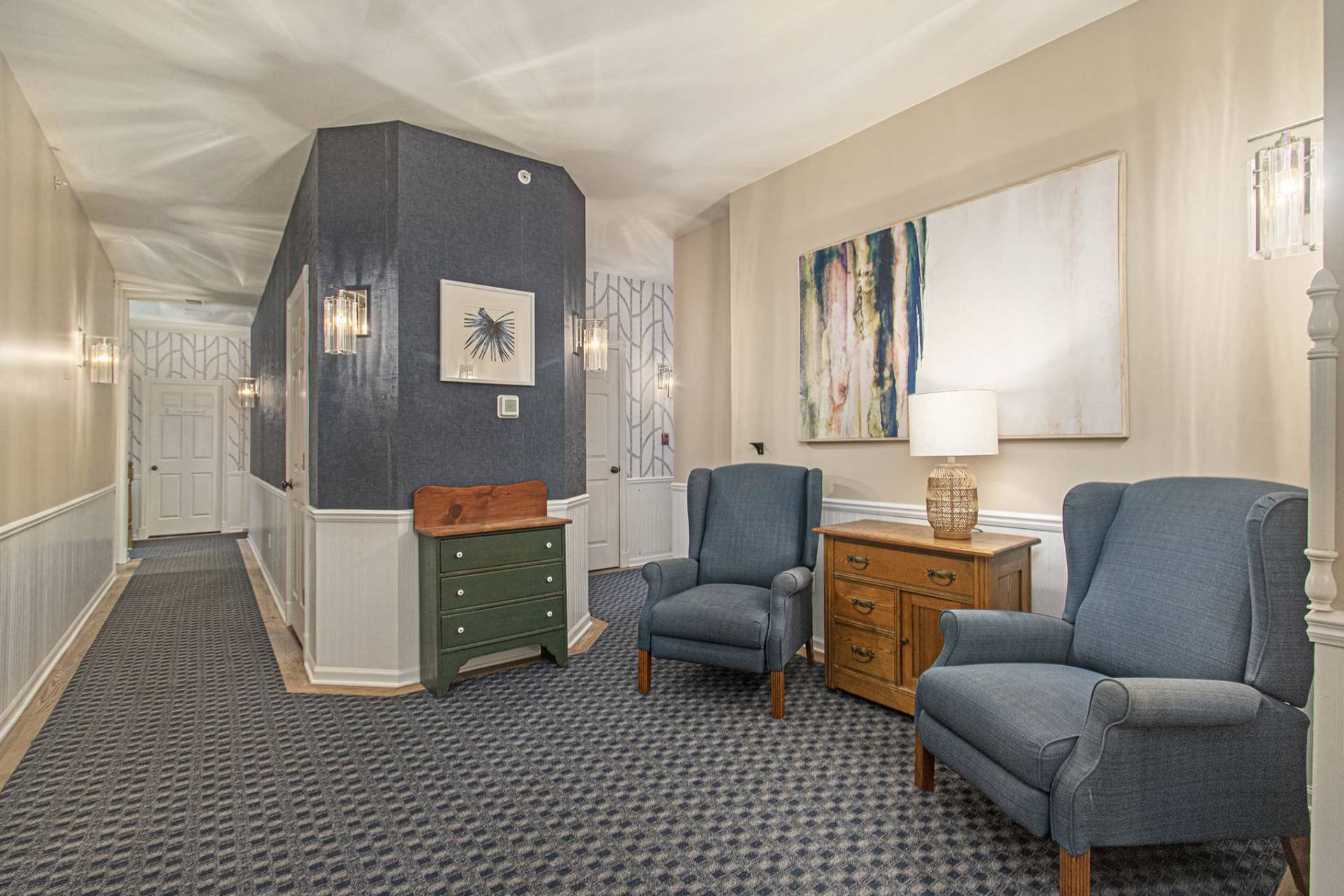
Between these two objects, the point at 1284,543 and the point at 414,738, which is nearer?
the point at 1284,543

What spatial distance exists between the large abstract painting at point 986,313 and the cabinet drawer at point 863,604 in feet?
2.63

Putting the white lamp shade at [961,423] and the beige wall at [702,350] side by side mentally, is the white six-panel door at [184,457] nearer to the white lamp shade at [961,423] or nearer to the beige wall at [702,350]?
the beige wall at [702,350]

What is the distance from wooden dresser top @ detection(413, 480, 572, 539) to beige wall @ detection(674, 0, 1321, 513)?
189 cm

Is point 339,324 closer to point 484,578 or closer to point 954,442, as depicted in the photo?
point 484,578

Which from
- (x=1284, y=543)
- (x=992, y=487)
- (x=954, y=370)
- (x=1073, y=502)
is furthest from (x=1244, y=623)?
(x=954, y=370)

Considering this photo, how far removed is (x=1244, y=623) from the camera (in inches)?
69.0

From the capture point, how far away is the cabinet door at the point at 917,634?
8.75ft

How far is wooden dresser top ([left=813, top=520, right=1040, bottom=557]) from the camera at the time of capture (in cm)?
254

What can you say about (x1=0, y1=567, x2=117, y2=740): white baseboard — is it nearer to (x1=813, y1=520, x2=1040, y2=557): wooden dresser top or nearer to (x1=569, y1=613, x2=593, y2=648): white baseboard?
(x1=569, y1=613, x2=593, y2=648): white baseboard

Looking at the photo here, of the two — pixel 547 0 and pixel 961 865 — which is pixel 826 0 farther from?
pixel 961 865

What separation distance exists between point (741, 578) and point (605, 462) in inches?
116

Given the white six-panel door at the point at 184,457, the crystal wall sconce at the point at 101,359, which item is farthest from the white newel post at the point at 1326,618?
the white six-panel door at the point at 184,457

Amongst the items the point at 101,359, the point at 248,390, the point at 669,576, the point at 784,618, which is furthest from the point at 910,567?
the point at 248,390

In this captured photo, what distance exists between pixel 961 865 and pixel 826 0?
283 cm
